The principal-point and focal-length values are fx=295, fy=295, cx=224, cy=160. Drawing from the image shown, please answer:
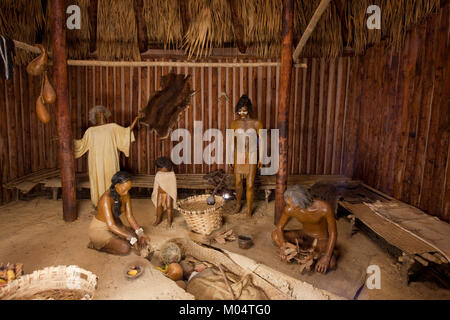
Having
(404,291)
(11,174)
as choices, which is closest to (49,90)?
(11,174)

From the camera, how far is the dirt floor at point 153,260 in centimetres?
288

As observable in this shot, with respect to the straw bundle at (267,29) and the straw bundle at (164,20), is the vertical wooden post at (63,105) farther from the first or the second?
the straw bundle at (267,29)

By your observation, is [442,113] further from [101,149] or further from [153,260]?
[101,149]

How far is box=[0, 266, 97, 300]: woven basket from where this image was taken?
107 inches

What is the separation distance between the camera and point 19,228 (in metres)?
4.36

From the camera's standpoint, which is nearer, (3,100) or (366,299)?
(366,299)

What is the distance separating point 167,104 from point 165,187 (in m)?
1.80

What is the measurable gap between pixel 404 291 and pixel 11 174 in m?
6.43

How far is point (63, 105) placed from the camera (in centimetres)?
439

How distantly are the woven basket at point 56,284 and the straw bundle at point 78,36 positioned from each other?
4.65m

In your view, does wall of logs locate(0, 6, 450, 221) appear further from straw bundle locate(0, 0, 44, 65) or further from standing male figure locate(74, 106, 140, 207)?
standing male figure locate(74, 106, 140, 207)

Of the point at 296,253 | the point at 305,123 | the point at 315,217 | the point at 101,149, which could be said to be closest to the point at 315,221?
the point at 315,217

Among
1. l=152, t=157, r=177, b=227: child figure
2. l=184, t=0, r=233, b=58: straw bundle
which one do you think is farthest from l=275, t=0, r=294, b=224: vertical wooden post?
l=184, t=0, r=233, b=58: straw bundle

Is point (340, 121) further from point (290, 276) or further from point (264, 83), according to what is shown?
point (290, 276)
